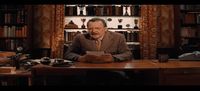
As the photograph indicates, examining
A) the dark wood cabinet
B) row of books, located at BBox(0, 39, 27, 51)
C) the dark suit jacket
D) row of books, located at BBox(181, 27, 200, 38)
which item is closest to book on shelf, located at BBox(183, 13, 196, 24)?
the dark wood cabinet

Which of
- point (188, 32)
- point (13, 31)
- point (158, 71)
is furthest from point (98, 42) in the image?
point (188, 32)

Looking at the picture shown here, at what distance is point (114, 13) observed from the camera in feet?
19.7

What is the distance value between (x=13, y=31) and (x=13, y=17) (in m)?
0.27

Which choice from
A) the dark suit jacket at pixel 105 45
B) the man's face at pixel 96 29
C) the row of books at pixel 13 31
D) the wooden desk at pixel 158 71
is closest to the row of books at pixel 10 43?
the row of books at pixel 13 31

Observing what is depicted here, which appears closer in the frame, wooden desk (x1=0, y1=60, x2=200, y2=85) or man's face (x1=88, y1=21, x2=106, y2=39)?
wooden desk (x1=0, y1=60, x2=200, y2=85)

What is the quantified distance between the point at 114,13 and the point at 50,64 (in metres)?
3.22

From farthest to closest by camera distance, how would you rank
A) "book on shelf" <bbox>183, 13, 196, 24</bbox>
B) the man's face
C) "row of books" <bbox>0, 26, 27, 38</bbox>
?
"book on shelf" <bbox>183, 13, 196, 24</bbox> < "row of books" <bbox>0, 26, 27, 38</bbox> < the man's face

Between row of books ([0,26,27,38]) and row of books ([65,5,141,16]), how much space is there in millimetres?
887

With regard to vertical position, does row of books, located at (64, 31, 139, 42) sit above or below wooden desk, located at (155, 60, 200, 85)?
above

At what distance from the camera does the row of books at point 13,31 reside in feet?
19.4

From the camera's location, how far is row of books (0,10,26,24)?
5.93 metres

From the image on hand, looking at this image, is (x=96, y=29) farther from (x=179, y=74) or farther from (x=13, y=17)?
(x=13, y=17)

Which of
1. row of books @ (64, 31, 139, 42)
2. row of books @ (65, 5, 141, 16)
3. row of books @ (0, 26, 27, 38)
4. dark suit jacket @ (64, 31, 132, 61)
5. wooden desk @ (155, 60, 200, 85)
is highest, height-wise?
row of books @ (65, 5, 141, 16)

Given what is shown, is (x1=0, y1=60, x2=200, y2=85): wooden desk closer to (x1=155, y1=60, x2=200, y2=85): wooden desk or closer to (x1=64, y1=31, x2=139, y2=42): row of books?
(x1=155, y1=60, x2=200, y2=85): wooden desk
